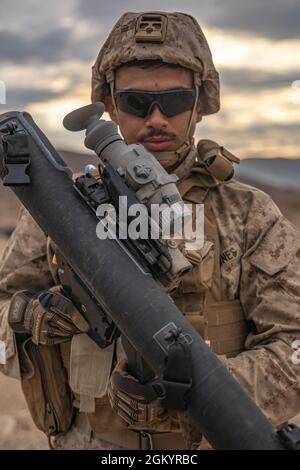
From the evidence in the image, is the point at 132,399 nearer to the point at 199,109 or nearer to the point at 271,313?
the point at 271,313

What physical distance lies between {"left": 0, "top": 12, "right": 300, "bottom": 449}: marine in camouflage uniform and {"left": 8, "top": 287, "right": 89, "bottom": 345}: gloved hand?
134 mm

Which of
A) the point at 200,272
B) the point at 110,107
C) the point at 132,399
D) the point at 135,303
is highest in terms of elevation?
the point at 110,107

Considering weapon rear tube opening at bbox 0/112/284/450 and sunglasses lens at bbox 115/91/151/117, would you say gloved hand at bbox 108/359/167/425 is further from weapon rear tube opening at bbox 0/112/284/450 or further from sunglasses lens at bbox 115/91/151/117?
sunglasses lens at bbox 115/91/151/117

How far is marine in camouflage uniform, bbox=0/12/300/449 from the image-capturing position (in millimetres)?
4004

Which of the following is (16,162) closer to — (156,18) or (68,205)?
(68,205)

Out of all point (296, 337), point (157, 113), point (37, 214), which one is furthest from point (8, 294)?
point (296, 337)

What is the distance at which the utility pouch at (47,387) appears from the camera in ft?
14.0

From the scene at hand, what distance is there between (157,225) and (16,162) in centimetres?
76

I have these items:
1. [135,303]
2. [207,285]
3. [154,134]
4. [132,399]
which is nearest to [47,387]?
[132,399]

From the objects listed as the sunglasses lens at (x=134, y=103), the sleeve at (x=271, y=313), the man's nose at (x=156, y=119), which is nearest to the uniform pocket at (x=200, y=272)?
the sleeve at (x=271, y=313)

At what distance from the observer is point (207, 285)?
Result: 159 inches

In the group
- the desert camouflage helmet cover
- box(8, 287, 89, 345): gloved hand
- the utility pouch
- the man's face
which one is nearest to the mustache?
the man's face

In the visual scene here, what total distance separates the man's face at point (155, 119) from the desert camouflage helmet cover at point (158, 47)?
0.23ft

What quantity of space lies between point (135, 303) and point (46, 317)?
0.72 m
